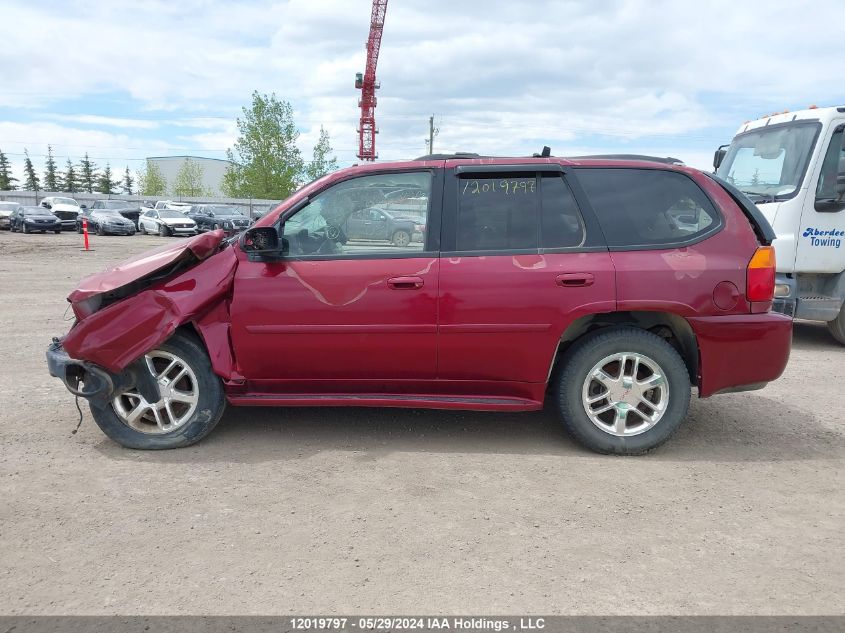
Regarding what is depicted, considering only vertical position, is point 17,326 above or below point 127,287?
below

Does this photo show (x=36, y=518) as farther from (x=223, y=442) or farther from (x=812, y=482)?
(x=812, y=482)

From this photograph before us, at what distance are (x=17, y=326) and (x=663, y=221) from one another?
7.99m

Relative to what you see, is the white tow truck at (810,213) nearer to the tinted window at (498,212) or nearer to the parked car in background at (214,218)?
the tinted window at (498,212)

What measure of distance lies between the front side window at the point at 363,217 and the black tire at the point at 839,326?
5.90m

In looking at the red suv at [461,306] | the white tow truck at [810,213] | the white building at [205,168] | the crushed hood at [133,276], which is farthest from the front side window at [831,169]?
the white building at [205,168]

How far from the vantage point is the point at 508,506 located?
3.45m

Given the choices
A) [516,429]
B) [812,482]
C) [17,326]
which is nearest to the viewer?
[812,482]

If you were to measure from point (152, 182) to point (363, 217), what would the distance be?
96991 mm

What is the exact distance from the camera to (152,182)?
91.9m

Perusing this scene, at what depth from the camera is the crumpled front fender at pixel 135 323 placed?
13.3 ft

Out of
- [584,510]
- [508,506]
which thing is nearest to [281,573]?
[508,506]

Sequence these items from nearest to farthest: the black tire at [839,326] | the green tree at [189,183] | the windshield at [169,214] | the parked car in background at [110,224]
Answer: the black tire at [839,326] < the parked car in background at [110,224] < the windshield at [169,214] < the green tree at [189,183]

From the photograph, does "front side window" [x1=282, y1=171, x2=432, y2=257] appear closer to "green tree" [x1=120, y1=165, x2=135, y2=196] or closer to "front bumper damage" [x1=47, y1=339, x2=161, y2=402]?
"front bumper damage" [x1=47, y1=339, x2=161, y2=402]

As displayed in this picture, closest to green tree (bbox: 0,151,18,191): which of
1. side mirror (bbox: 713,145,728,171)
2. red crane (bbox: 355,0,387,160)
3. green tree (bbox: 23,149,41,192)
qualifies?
green tree (bbox: 23,149,41,192)
